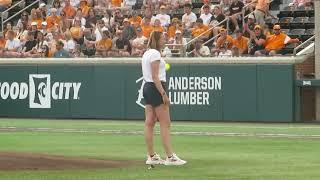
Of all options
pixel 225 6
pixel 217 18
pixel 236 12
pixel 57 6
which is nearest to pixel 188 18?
pixel 217 18

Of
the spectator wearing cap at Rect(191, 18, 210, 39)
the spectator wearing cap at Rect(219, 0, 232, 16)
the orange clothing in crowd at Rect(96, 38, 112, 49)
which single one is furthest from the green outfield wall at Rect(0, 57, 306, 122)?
the spectator wearing cap at Rect(219, 0, 232, 16)

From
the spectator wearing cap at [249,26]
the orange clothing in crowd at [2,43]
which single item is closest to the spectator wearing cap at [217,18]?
the spectator wearing cap at [249,26]

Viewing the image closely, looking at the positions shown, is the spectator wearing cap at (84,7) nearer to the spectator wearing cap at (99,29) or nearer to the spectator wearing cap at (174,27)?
the spectator wearing cap at (99,29)

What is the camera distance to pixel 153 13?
1139 inches

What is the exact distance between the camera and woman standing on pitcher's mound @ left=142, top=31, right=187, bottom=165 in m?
13.4

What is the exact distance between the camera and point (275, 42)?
2558 cm

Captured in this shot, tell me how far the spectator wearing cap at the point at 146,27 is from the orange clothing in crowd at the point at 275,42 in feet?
13.6

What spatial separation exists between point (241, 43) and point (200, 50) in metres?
1.30

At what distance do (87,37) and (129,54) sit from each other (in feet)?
7.30

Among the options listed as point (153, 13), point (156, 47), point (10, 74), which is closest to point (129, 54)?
point (153, 13)

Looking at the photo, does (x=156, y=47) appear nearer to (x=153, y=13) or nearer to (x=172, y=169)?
(x=172, y=169)

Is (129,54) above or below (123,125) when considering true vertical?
above

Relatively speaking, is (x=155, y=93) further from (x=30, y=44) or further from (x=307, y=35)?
(x=30, y=44)

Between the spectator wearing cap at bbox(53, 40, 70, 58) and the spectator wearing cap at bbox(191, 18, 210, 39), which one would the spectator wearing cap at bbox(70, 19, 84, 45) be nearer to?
the spectator wearing cap at bbox(53, 40, 70, 58)
